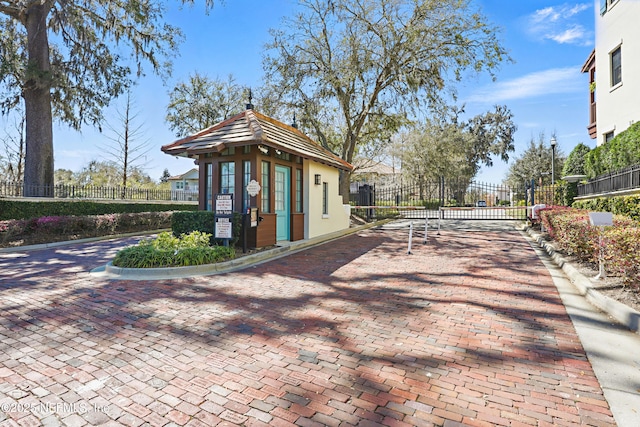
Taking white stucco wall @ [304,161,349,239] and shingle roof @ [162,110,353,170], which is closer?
shingle roof @ [162,110,353,170]

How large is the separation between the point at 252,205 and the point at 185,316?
5.08m

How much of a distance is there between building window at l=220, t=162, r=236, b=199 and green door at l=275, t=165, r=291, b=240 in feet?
4.33

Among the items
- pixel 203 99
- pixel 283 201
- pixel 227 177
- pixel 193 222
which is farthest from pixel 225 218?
pixel 203 99

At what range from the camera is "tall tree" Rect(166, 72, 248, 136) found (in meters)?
26.2

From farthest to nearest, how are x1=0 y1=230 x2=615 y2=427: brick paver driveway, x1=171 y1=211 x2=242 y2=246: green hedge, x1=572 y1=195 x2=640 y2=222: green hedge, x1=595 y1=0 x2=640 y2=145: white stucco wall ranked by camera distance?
x1=595 y1=0 x2=640 y2=145: white stucco wall < x1=171 y1=211 x2=242 y2=246: green hedge < x1=572 y1=195 x2=640 y2=222: green hedge < x1=0 y1=230 x2=615 y2=427: brick paver driveway

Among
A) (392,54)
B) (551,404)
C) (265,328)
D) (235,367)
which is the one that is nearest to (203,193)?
(265,328)

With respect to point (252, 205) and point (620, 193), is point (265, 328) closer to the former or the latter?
point (252, 205)

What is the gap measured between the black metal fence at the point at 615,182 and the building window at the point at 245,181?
10.0m

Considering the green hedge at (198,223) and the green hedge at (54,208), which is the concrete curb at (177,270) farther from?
the green hedge at (54,208)

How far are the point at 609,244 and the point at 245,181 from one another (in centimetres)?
773

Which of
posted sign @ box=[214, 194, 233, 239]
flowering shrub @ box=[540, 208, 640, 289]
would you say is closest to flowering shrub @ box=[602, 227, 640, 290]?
flowering shrub @ box=[540, 208, 640, 289]

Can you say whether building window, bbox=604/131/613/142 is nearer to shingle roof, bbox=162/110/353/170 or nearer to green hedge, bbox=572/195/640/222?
green hedge, bbox=572/195/640/222

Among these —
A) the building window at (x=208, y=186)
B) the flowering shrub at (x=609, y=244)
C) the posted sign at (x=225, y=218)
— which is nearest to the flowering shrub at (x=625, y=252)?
the flowering shrub at (x=609, y=244)

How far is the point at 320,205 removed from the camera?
41.4ft
